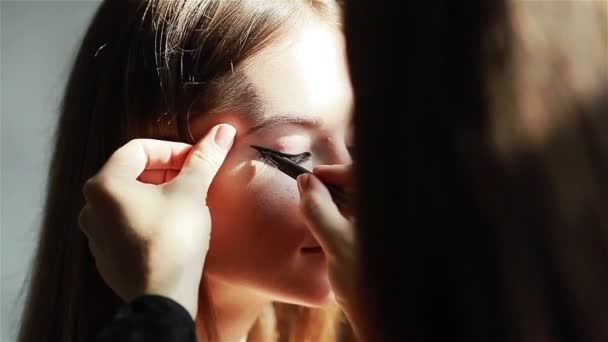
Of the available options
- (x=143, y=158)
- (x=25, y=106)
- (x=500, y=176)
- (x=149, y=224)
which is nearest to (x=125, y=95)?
(x=143, y=158)

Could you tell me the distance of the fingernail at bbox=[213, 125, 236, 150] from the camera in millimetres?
738

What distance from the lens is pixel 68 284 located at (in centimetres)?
87

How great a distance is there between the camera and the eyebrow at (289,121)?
2.48 feet

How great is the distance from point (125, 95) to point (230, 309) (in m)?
0.29

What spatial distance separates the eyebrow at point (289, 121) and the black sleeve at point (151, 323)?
9.8 inches

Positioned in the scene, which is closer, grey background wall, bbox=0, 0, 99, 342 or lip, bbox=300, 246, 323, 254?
lip, bbox=300, 246, 323, 254

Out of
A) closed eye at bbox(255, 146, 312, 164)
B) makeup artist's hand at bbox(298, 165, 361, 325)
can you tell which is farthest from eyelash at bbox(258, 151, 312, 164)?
makeup artist's hand at bbox(298, 165, 361, 325)

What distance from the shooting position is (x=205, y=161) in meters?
0.71

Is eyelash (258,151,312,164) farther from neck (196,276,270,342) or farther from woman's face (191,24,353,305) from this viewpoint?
neck (196,276,270,342)

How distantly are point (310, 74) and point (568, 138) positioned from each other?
0.38m

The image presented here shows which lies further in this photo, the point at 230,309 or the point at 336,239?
the point at 230,309

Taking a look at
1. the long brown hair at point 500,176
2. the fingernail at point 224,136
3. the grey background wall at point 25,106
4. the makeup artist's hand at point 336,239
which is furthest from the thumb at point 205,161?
the grey background wall at point 25,106

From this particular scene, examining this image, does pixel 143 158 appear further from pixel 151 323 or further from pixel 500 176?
pixel 500 176

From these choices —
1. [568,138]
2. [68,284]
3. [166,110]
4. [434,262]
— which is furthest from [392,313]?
[68,284]
